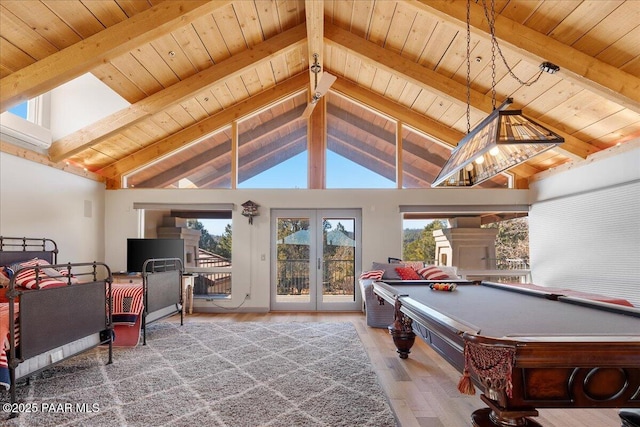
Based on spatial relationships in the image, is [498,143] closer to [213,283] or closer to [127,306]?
[127,306]

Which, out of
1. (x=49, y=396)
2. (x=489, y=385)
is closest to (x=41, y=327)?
(x=49, y=396)

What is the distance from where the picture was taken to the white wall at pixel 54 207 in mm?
4723

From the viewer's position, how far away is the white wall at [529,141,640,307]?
4633mm

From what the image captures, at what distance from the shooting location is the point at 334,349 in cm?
444

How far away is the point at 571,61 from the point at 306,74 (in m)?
4.45

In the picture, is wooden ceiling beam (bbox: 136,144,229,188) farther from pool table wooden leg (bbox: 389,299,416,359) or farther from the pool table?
the pool table

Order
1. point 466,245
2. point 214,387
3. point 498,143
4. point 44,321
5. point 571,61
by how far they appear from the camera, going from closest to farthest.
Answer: point 498,143 → point 44,321 → point 214,387 → point 571,61 → point 466,245

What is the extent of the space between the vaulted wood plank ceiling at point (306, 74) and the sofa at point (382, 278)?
1704 millimetres

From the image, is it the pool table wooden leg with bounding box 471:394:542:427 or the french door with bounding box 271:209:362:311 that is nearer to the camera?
the pool table wooden leg with bounding box 471:394:542:427

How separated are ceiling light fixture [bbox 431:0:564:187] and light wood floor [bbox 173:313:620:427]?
203cm

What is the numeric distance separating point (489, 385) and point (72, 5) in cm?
459

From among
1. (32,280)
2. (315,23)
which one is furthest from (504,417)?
(315,23)

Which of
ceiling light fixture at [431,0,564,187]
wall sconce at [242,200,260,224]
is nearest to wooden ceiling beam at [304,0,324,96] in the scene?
ceiling light fixture at [431,0,564,187]

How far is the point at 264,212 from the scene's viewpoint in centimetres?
700
